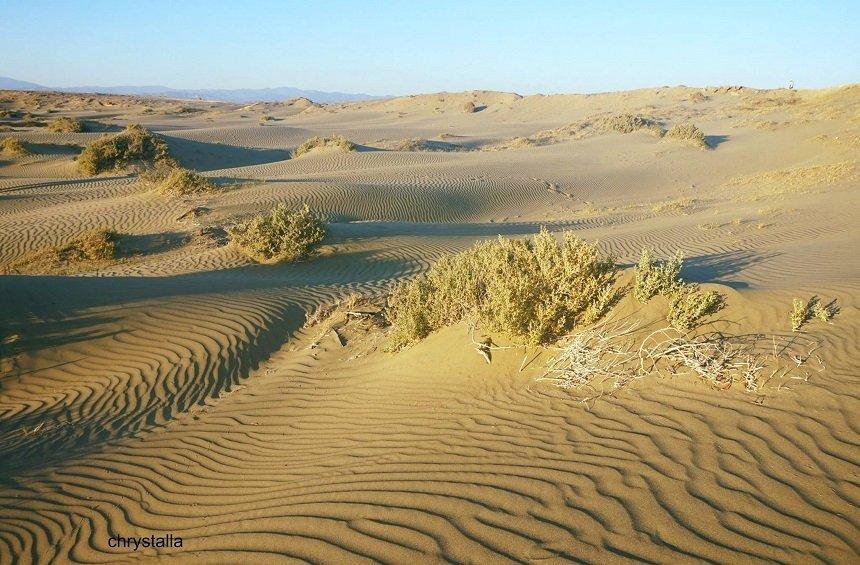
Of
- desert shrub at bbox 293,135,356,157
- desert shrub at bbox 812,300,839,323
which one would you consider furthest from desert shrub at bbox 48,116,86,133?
desert shrub at bbox 812,300,839,323

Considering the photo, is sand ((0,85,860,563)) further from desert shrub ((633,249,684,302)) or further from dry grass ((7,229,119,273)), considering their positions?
dry grass ((7,229,119,273))

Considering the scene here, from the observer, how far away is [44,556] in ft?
12.0

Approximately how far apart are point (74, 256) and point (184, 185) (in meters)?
6.05

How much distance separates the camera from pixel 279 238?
1200cm

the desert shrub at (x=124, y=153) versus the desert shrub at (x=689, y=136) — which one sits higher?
the desert shrub at (x=689, y=136)

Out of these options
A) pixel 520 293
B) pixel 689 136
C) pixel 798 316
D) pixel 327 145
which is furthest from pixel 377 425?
pixel 689 136

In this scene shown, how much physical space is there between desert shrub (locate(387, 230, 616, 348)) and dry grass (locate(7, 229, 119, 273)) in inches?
357

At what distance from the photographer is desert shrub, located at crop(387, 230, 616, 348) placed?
5.27 metres

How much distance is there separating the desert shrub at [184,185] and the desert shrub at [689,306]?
16404 mm

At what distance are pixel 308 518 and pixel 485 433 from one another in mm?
1468

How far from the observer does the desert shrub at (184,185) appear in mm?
17594

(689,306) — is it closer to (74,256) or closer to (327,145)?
(74,256)

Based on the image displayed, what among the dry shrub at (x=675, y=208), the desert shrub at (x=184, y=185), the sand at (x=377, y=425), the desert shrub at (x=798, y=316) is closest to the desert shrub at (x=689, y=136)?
the dry shrub at (x=675, y=208)

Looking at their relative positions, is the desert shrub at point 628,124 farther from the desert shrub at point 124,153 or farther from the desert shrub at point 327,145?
the desert shrub at point 124,153
